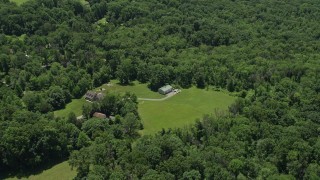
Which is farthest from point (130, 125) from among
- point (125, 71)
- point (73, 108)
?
point (125, 71)

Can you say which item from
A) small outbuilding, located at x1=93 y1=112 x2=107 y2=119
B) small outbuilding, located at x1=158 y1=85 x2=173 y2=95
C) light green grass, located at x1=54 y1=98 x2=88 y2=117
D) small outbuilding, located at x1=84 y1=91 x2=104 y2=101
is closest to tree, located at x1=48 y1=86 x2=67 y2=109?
light green grass, located at x1=54 y1=98 x2=88 y2=117

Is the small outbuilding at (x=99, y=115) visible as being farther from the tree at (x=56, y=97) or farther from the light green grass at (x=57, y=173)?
the light green grass at (x=57, y=173)

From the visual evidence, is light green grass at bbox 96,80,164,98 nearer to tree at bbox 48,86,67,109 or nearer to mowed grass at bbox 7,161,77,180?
tree at bbox 48,86,67,109

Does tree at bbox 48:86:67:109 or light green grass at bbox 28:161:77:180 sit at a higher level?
tree at bbox 48:86:67:109

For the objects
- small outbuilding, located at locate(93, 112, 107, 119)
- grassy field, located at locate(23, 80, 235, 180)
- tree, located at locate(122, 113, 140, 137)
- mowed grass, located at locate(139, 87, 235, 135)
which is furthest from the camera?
grassy field, located at locate(23, 80, 235, 180)

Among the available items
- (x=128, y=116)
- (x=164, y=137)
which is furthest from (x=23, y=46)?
(x=164, y=137)

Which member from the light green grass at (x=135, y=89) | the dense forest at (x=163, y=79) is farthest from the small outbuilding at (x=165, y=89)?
the dense forest at (x=163, y=79)
